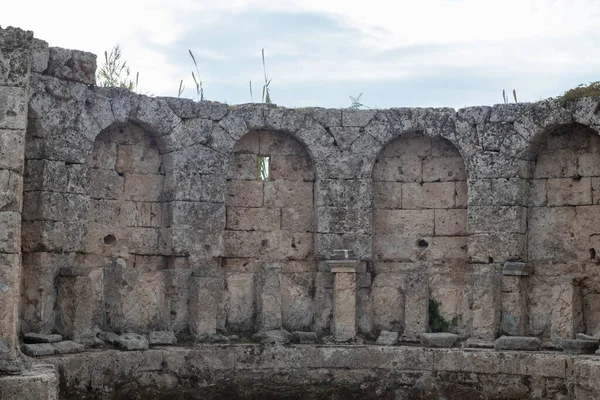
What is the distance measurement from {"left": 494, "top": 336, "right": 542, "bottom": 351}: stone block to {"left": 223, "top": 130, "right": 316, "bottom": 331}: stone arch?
297 cm

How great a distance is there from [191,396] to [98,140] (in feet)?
12.9

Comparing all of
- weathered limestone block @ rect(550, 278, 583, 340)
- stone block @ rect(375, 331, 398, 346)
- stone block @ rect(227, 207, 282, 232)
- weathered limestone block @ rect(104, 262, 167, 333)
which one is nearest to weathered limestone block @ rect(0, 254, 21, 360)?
weathered limestone block @ rect(104, 262, 167, 333)

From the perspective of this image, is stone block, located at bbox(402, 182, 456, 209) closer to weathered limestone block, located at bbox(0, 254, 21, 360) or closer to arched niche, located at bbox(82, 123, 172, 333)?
arched niche, located at bbox(82, 123, 172, 333)

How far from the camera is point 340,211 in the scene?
14.5 metres

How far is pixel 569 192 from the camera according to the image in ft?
46.4

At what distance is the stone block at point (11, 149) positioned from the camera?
384 inches

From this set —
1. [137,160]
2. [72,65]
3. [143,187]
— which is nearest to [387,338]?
[143,187]

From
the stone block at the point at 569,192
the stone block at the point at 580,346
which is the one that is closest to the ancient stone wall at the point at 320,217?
the stone block at the point at 569,192

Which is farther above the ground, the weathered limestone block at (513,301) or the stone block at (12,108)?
the stone block at (12,108)

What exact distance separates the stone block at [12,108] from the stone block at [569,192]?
315 inches

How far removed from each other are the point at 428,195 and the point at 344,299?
7.08 feet

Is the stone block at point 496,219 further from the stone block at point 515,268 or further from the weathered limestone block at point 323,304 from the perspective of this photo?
the weathered limestone block at point 323,304

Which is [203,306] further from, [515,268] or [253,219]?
[515,268]

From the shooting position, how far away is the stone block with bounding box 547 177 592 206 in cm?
1400
